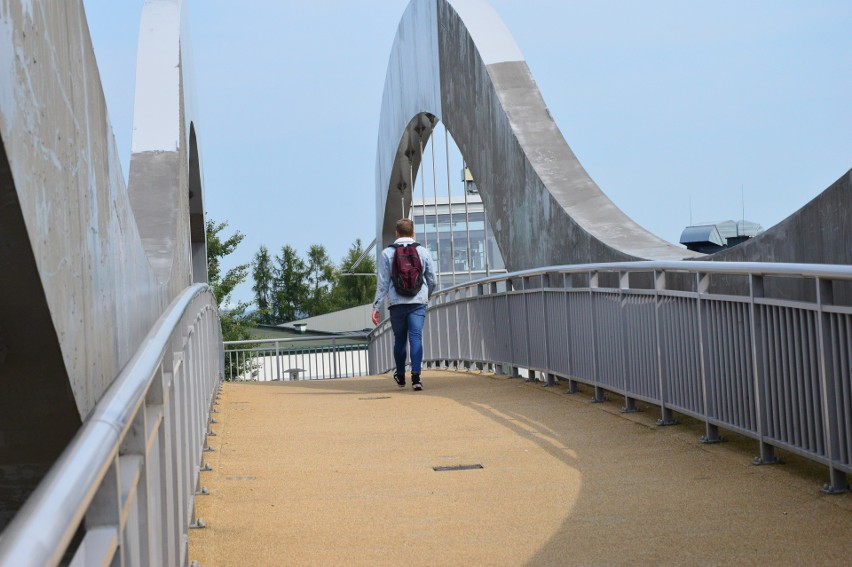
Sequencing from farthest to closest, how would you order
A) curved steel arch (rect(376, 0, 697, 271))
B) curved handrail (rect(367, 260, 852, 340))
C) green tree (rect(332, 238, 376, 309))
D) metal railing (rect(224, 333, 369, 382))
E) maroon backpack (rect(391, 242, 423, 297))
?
1. green tree (rect(332, 238, 376, 309))
2. metal railing (rect(224, 333, 369, 382))
3. curved steel arch (rect(376, 0, 697, 271))
4. maroon backpack (rect(391, 242, 423, 297))
5. curved handrail (rect(367, 260, 852, 340))

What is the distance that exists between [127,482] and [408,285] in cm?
875

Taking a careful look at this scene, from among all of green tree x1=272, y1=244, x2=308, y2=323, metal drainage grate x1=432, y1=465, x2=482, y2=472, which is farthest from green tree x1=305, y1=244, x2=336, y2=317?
metal drainage grate x1=432, y1=465, x2=482, y2=472

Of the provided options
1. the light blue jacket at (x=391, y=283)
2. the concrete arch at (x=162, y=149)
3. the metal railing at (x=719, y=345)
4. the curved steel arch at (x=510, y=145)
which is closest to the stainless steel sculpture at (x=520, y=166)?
the curved steel arch at (x=510, y=145)

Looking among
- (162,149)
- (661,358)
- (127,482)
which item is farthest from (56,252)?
(162,149)

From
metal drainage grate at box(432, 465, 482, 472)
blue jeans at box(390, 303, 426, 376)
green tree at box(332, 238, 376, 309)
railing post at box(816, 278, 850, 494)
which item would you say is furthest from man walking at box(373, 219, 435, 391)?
green tree at box(332, 238, 376, 309)

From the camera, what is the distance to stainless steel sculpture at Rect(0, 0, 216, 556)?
255 centimetres

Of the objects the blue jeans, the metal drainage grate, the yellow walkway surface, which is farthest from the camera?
the blue jeans

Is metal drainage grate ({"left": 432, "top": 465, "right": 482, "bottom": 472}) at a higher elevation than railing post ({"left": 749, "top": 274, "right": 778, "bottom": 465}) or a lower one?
lower

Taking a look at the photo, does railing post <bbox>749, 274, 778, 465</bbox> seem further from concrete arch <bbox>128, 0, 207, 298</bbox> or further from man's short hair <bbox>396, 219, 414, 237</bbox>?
man's short hair <bbox>396, 219, 414, 237</bbox>

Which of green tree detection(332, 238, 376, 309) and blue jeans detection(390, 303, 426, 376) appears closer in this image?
blue jeans detection(390, 303, 426, 376)

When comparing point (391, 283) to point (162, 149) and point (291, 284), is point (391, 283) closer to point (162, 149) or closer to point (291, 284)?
point (162, 149)

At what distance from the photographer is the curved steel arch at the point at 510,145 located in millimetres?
12164

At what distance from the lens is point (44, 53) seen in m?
2.85

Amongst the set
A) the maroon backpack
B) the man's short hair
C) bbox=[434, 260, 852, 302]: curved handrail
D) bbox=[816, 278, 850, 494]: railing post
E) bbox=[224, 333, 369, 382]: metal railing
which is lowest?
bbox=[224, 333, 369, 382]: metal railing
